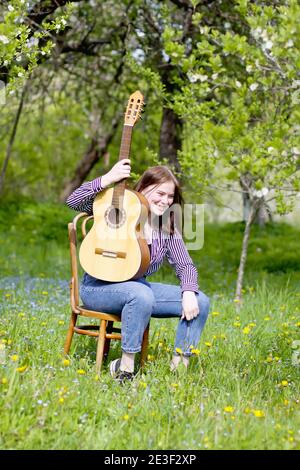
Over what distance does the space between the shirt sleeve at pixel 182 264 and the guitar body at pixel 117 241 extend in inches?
9.7

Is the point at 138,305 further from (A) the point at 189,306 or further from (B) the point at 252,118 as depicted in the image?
(B) the point at 252,118

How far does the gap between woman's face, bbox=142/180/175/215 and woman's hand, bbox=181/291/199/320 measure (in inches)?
20.9

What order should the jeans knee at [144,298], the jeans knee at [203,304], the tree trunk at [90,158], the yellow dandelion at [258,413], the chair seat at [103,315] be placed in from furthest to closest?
1. the tree trunk at [90,158]
2. the jeans knee at [203,304]
3. the chair seat at [103,315]
4. the jeans knee at [144,298]
5. the yellow dandelion at [258,413]

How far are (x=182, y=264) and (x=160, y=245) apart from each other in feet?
0.55

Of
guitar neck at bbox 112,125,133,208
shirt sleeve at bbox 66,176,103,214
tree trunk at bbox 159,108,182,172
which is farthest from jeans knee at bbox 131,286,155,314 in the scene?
tree trunk at bbox 159,108,182,172

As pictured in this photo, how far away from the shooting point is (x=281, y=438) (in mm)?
3023

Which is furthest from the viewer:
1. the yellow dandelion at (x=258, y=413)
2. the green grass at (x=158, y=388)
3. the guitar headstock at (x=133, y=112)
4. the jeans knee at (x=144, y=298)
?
the guitar headstock at (x=133, y=112)

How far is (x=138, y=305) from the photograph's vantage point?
3643 millimetres

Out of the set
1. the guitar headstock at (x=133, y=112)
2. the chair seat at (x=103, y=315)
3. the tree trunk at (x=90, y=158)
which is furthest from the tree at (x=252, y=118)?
the tree trunk at (x=90, y=158)

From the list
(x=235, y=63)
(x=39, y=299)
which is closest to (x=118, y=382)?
(x=39, y=299)

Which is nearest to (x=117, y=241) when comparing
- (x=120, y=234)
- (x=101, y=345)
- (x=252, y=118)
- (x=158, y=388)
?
(x=120, y=234)

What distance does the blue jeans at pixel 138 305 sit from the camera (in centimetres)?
366

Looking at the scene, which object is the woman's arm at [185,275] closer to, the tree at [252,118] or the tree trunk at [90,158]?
the tree at [252,118]

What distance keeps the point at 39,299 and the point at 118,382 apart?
9.11 ft
